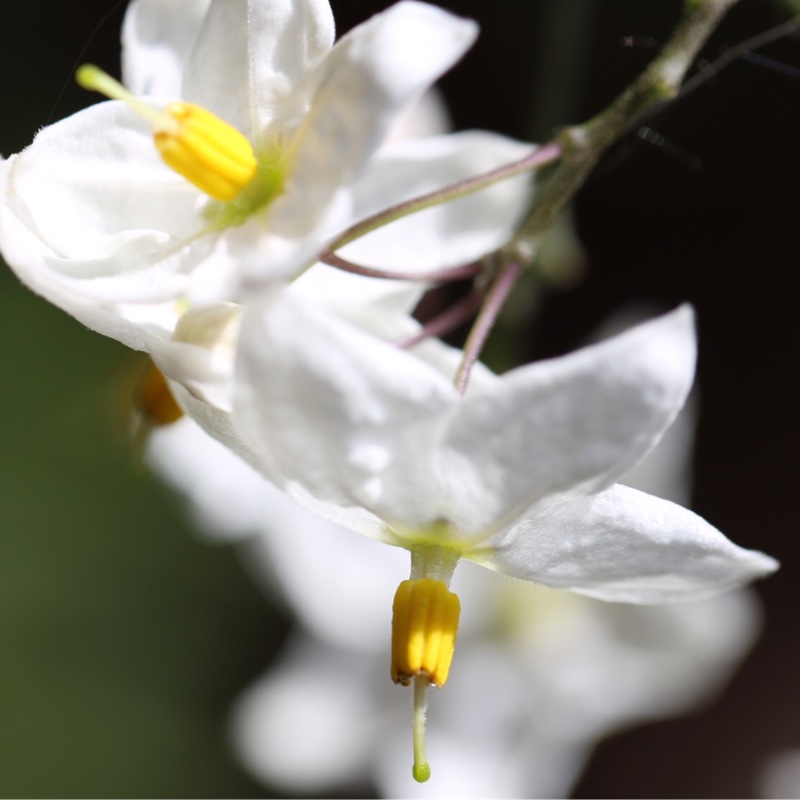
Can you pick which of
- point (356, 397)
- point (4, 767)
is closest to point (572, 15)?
point (356, 397)

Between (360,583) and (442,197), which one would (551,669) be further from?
(442,197)

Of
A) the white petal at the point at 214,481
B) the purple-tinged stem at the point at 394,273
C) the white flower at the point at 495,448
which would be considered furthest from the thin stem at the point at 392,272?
the white petal at the point at 214,481

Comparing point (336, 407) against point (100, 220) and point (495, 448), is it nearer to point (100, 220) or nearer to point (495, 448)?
point (495, 448)

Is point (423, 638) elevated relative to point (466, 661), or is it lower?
elevated

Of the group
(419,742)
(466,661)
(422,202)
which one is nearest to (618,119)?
(422,202)

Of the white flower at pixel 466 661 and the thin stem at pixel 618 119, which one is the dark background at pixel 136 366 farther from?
the thin stem at pixel 618 119

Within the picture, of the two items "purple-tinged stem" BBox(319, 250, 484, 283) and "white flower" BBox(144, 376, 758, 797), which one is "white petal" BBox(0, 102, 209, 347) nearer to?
"purple-tinged stem" BBox(319, 250, 484, 283)
